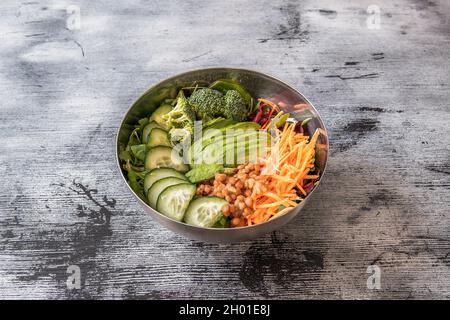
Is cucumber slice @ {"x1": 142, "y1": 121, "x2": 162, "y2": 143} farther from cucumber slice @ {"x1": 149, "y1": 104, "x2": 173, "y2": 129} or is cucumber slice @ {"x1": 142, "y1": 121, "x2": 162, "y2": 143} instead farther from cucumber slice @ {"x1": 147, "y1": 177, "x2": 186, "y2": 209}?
cucumber slice @ {"x1": 147, "y1": 177, "x2": 186, "y2": 209}

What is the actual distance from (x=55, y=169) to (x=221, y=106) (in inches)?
34.4

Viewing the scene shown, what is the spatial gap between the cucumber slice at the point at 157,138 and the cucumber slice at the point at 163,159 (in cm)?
5

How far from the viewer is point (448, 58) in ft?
9.50

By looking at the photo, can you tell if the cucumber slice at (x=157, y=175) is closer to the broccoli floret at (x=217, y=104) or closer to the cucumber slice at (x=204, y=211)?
the cucumber slice at (x=204, y=211)

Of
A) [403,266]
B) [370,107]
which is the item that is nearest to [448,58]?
[370,107]

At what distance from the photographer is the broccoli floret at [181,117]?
7.20 feet

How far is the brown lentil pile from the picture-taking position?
6.10 feet

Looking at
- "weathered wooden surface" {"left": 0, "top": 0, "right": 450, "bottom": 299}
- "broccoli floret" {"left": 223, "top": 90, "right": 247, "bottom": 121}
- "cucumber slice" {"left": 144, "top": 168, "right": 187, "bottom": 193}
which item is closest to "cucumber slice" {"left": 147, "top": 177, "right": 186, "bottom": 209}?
"cucumber slice" {"left": 144, "top": 168, "right": 187, "bottom": 193}

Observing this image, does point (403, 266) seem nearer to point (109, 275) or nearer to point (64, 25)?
point (109, 275)

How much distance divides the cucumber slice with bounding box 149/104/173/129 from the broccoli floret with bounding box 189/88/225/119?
114mm

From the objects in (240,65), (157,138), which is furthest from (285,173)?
(240,65)

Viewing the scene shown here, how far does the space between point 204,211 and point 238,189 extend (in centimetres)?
17

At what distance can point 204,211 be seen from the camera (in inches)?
72.7

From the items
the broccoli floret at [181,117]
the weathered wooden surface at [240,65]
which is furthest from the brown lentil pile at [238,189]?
the broccoli floret at [181,117]
